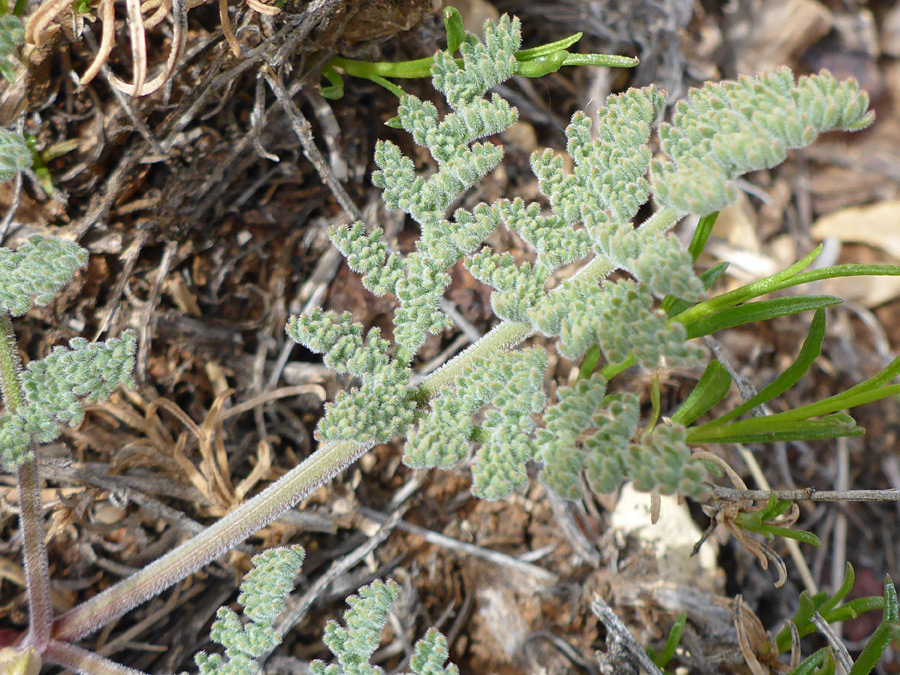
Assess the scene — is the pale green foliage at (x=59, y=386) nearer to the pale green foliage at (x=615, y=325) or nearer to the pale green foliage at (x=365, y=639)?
the pale green foliage at (x=365, y=639)

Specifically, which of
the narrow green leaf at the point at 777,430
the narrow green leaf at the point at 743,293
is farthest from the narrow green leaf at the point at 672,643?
the narrow green leaf at the point at 743,293

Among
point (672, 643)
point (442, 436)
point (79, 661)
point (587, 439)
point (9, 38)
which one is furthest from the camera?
point (672, 643)

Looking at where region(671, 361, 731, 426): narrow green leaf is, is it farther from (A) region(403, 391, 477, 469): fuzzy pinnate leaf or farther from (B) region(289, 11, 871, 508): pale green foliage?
(A) region(403, 391, 477, 469): fuzzy pinnate leaf

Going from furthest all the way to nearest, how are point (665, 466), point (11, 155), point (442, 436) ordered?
point (11, 155) < point (442, 436) < point (665, 466)

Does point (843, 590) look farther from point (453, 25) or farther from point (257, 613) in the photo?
point (453, 25)

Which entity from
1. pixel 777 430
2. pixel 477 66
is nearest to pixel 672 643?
pixel 777 430

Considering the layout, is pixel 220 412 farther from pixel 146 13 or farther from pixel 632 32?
pixel 632 32
